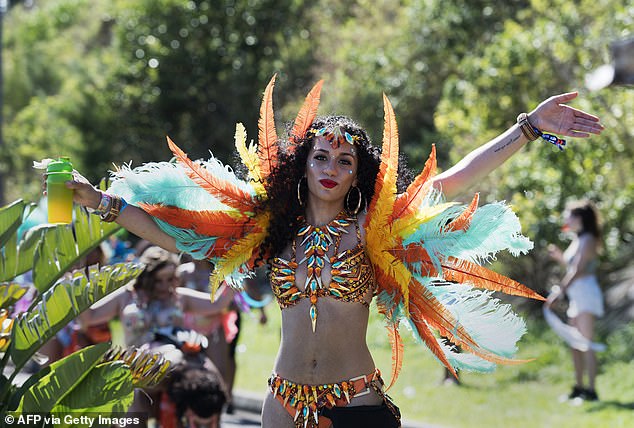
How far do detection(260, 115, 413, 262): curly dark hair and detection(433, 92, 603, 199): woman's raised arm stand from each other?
265 mm

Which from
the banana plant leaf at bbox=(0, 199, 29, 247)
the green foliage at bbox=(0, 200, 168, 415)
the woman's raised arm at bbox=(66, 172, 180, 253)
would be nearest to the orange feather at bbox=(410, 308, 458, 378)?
the woman's raised arm at bbox=(66, 172, 180, 253)

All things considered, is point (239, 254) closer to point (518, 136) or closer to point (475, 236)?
point (475, 236)

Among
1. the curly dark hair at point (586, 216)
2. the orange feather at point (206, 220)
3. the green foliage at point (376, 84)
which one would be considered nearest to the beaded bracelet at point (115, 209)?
the orange feather at point (206, 220)

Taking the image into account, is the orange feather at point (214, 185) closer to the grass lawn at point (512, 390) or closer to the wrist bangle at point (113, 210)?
the wrist bangle at point (113, 210)

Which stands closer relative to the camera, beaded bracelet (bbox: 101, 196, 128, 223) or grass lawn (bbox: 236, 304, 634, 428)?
beaded bracelet (bbox: 101, 196, 128, 223)

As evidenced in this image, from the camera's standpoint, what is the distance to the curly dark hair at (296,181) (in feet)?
16.2

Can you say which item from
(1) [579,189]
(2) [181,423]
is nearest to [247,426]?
(2) [181,423]

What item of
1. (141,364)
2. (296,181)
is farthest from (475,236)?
(141,364)

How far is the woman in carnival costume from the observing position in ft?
15.3

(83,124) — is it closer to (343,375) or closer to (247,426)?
(247,426)

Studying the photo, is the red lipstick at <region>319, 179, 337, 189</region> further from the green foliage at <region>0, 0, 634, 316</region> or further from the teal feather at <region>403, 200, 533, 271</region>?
the green foliage at <region>0, 0, 634, 316</region>

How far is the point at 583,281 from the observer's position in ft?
32.4

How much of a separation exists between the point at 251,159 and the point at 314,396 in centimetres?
121

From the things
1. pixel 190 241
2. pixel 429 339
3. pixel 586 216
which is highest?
pixel 586 216
